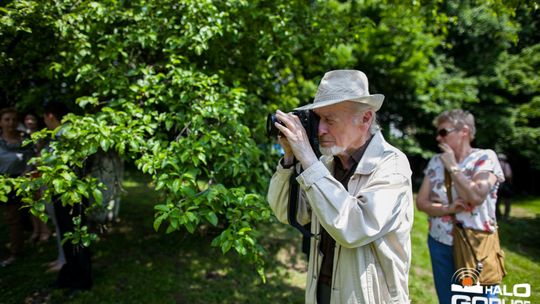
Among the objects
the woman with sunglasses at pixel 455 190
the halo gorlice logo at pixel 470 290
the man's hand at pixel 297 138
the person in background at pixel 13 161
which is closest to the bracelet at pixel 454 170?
the woman with sunglasses at pixel 455 190

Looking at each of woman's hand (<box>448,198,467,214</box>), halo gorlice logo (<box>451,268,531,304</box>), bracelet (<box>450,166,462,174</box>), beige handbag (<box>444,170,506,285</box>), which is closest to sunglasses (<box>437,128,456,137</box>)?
bracelet (<box>450,166,462,174</box>)

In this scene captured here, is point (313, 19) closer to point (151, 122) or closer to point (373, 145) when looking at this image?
point (151, 122)

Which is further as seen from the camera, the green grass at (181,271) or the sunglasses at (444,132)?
the green grass at (181,271)

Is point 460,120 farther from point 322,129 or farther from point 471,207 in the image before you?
point 322,129

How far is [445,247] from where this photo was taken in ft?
9.15

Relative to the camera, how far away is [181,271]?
445 centimetres

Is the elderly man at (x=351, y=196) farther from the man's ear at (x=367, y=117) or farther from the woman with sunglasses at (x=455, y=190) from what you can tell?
the woman with sunglasses at (x=455, y=190)

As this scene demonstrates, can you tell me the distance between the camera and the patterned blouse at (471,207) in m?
2.62

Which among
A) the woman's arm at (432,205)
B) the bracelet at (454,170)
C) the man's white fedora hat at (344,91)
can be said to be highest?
the man's white fedora hat at (344,91)

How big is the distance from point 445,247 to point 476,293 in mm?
360

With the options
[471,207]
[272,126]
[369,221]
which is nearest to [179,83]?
[272,126]

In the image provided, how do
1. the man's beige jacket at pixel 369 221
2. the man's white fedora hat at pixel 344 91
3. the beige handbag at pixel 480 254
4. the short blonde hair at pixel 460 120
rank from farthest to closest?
the short blonde hair at pixel 460 120 → the beige handbag at pixel 480 254 → the man's white fedora hat at pixel 344 91 → the man's beige jacket at pixel 369 221

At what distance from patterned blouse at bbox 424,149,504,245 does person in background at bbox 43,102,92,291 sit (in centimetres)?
A: 328

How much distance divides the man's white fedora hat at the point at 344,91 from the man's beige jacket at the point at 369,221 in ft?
0.67
